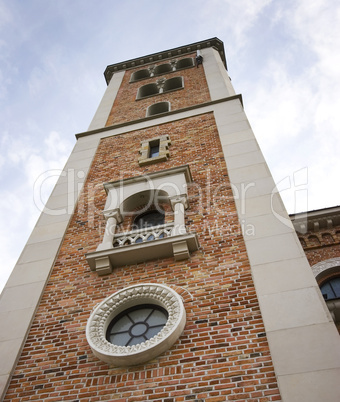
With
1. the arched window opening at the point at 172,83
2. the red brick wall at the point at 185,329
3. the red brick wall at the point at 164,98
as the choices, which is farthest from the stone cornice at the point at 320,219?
the arched window opening at the point at 172,83

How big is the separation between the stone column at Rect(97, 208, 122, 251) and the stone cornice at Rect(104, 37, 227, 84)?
1782cm

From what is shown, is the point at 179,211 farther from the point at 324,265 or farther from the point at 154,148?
the point at 324,265

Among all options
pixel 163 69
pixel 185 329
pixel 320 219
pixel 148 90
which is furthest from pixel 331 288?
pixel 163 69

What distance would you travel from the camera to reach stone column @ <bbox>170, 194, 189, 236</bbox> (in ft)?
27.1

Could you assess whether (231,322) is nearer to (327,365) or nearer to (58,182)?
(327,365)

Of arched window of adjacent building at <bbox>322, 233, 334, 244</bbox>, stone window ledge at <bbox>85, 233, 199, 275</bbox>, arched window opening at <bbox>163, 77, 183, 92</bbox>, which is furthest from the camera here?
arched window opening at <bbox>163, 77, 183, 92</bbox>

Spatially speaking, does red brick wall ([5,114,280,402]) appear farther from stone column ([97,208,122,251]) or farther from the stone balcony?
stone column ([97,208,122,251])

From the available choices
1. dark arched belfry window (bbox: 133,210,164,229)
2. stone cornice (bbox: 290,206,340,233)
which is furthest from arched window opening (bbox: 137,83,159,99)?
dark arched belfry window (bbox: 133,210,164,229)

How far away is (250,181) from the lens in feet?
30.4

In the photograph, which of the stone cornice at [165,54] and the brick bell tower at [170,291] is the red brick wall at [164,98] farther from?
the stone cornice at [165,54]

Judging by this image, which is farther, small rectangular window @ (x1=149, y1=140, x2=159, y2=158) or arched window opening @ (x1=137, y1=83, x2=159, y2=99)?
arched window opening @ (x1=137, y1=83, x2=159, y2=99)

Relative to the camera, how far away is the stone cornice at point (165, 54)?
24969mm

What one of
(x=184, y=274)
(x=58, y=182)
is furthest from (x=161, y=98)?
(x=184, y=274)

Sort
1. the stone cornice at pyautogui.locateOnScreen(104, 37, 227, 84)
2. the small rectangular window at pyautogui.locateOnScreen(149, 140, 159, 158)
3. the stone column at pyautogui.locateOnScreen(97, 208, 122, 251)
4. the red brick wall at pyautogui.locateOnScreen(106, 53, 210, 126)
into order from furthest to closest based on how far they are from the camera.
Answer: the stone cornice at pyautogui.locateOnScreen(104, 37, 227, 84), the red brick wall at pyautogui.locateOnScreen(106, 53, 210, 126), the small rectangular window at pyautogui.locateOnScreen(149, 140, 159, 158), the stone column at pyautogui.locateOnScreen(97, 208, 122, 251)
